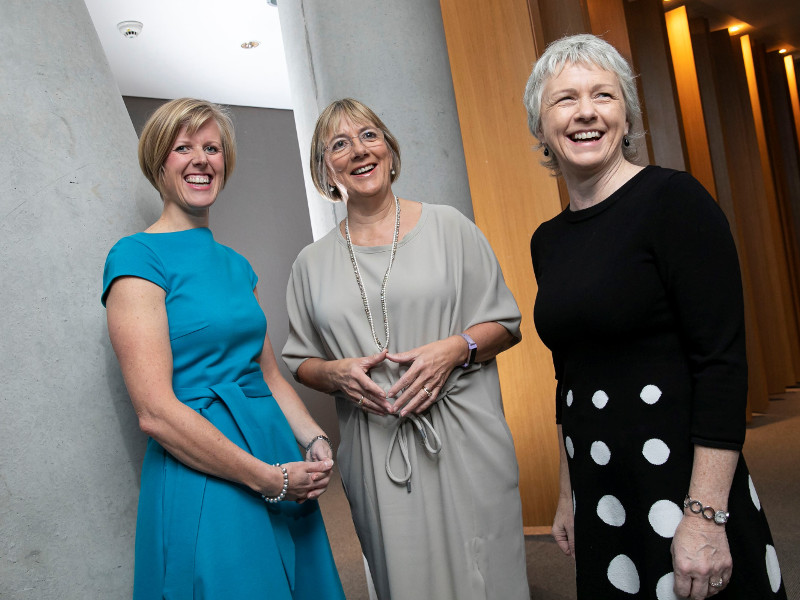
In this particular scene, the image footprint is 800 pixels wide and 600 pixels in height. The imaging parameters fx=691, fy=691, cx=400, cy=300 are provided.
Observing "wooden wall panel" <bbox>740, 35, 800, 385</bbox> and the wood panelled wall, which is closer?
the wood panelled wall

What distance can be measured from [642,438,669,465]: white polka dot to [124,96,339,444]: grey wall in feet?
18.5

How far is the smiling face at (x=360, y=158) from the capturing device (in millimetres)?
1934

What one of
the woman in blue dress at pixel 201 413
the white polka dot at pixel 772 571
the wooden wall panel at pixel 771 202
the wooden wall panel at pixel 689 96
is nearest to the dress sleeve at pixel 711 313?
the white polka dot at pixel 772 571

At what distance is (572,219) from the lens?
1509 millimetres

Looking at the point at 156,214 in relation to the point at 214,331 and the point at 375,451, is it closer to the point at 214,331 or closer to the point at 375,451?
the point at 214,331

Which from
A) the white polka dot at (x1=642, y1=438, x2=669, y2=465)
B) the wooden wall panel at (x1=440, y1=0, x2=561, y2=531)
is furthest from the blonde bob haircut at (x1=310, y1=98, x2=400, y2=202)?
the wooden wall panel at (x1=440, y1=0, x2=561, y2=531)

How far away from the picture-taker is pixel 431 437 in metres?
1.84

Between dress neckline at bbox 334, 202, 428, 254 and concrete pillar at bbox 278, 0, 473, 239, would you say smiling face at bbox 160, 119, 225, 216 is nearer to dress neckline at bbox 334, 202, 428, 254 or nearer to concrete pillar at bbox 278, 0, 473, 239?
dress neckline at bbox 334, 202, 428, 254

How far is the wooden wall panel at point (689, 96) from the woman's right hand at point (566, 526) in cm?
483

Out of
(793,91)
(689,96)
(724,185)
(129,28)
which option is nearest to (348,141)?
(129,28)

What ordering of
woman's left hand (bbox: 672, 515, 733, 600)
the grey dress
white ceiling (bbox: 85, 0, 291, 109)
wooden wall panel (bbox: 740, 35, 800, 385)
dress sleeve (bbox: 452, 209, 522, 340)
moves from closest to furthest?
1. woman's left hand (bbox: 672, 515, 733, 600)
2. the grey dress
3. dress sleeve (bbox: 452, 209, 522, 340)
4. white ceiling (bbox: 85, 0, 291, 109)
5. wooden wall panel (bbox: 740, 35, 800, 385)

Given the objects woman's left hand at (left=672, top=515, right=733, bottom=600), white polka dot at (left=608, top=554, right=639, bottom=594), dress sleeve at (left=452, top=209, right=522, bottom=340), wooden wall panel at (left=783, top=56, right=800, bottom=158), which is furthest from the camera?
wooden wall panel at (left=783, top=56, right=800, bottom=158)

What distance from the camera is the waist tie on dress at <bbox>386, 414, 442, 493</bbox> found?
1801 mm

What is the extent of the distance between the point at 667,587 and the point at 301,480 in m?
0.80
